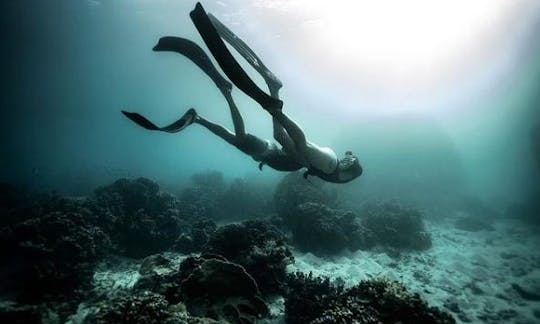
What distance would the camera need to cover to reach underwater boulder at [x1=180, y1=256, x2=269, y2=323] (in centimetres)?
548

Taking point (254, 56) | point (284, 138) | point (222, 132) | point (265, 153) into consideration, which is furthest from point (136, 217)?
point (254, 56)

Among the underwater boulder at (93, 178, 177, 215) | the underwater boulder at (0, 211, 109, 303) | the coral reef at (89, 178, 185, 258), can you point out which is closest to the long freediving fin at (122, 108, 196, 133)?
the underwater boulder at (0, 211, 109, 303)

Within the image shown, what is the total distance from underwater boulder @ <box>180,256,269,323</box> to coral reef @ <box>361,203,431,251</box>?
979 centimetres

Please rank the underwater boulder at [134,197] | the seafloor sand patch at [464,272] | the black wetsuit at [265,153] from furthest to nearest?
the underwater boulder at [134,197]
the seafloor sand patch at [464,272]
the black wetsuit at [265,153]

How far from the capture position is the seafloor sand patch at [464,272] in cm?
925

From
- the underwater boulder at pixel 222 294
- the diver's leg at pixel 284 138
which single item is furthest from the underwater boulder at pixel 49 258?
the diver's leg at pixel 284 138

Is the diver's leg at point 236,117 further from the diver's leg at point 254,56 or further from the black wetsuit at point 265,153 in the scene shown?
the diver's leg at point 254,56

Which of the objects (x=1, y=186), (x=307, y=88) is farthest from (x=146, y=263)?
(x=307, y=88)

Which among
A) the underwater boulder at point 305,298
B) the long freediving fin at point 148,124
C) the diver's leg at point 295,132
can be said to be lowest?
the underwater boulder at point 305,298

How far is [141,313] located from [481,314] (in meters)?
9.65

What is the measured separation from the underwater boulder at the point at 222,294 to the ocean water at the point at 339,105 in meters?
0.28

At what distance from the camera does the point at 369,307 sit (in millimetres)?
5496

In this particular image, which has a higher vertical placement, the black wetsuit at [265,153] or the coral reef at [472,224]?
the coral reef at [472,224]

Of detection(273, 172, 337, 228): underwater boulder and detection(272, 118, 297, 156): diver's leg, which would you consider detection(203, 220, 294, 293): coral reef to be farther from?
detection(273, 172, 337, 228): underwater boulder
